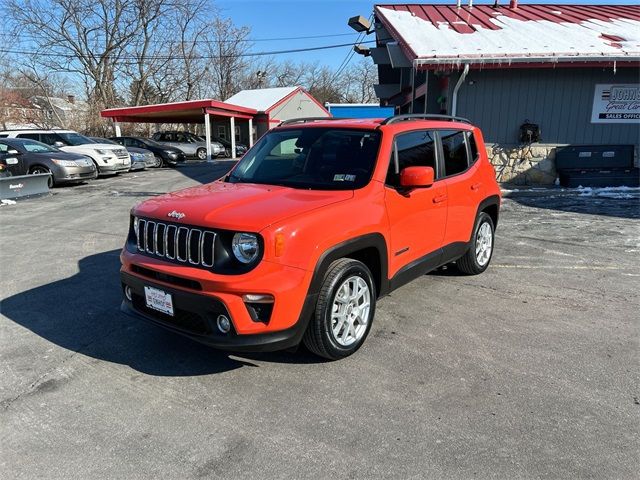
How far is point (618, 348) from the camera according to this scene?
12.1 feet

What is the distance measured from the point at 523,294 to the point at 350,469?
3.33 metres

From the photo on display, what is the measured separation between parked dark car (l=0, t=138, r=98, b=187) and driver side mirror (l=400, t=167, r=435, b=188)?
524 inches

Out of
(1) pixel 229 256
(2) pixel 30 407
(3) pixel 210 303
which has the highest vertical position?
(1) pixel 229 256

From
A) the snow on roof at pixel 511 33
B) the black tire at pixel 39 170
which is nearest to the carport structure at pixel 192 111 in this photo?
the black tire at pixel 39 170

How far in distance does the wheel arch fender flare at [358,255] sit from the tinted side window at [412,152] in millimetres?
569

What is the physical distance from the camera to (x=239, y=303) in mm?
2898

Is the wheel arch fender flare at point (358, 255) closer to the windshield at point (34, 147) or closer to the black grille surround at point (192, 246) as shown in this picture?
the black grille surround at point (192, 246)

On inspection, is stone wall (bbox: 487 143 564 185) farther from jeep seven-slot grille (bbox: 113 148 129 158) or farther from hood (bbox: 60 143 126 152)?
hood (bbox: 60 143 126 152)

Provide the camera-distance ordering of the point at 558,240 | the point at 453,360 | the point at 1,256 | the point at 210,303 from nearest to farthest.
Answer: the point at 210,303 < the point at 453,360 < the point at 1,256 < the point at 558,240

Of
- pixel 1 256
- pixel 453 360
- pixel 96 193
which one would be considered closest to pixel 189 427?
pixel 453 360

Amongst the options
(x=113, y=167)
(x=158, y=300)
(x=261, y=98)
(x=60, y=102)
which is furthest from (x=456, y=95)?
(x=60, y=102)

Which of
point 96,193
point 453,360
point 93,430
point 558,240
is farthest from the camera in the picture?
point 96,193

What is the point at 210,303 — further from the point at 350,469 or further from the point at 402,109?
the point at 402,109

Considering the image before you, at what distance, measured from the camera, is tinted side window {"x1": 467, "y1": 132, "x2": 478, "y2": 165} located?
17.2 ft
